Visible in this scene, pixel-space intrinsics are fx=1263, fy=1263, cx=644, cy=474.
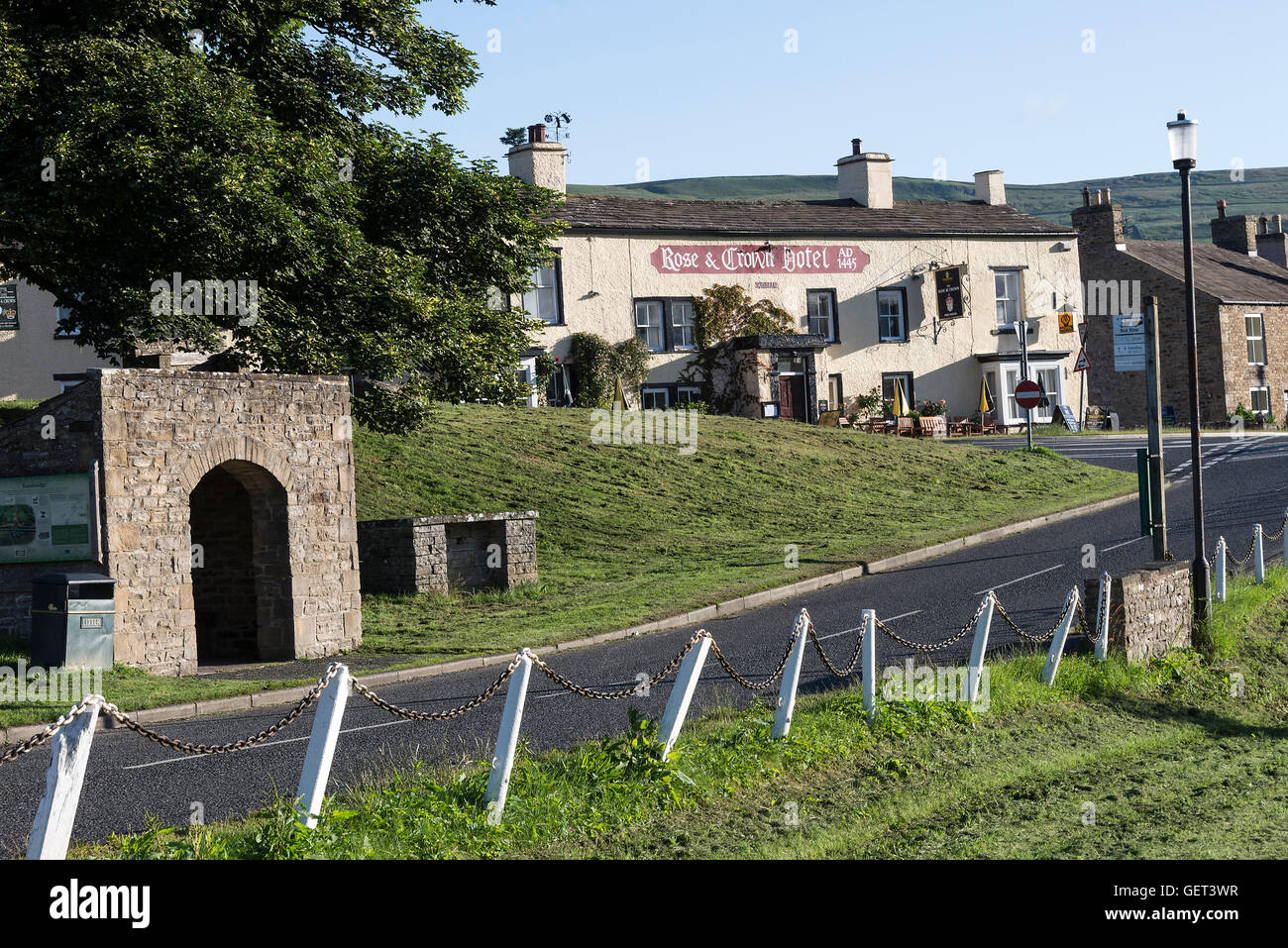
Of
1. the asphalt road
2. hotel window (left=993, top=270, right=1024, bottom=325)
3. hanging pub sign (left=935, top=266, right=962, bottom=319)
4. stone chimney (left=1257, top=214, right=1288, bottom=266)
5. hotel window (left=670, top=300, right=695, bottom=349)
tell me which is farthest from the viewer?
stone chimney (left=1257, top=214, right=1288, bottom=266)

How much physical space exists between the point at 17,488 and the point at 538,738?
7.65 m

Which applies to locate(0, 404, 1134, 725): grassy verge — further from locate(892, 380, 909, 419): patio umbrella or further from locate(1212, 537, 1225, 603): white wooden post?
locate(892, 380, 909, 419): patio umbrella

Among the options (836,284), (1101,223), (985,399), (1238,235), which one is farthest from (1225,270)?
(836,284)

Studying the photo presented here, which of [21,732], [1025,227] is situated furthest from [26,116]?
[1025,227]

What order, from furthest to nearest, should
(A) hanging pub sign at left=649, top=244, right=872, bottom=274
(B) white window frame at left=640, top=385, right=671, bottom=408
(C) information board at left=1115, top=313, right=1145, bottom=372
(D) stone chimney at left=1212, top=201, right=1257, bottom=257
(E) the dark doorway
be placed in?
(D) stone chimney at left=1212, top=201, right=1257, bottom=257 → (C) information board at left=1115, top=313, right=1145, bottom=372 → (E) the dark doorway → (A) hanging pub sign at left=649, top=244, right=872, bottom=274 → (B) white window frame at left=640, top=385, right=671, bottom=408

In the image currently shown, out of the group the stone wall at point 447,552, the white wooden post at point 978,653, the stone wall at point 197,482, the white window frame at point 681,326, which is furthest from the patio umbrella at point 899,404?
the white wooden post at point 978,653

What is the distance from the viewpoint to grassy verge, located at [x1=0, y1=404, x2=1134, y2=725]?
1725 cm

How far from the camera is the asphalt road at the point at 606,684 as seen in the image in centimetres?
945

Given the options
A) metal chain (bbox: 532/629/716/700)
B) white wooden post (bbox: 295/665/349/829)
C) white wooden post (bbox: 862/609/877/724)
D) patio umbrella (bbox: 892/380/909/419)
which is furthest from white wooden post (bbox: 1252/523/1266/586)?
patio umbrella (bbox: 892/380/909/419)

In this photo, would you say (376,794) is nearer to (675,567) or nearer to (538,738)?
(538,738)

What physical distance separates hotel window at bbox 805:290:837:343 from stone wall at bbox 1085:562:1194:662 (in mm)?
29971

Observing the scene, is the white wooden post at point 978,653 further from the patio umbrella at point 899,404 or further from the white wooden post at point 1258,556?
the patio umbrella at point 899,404
